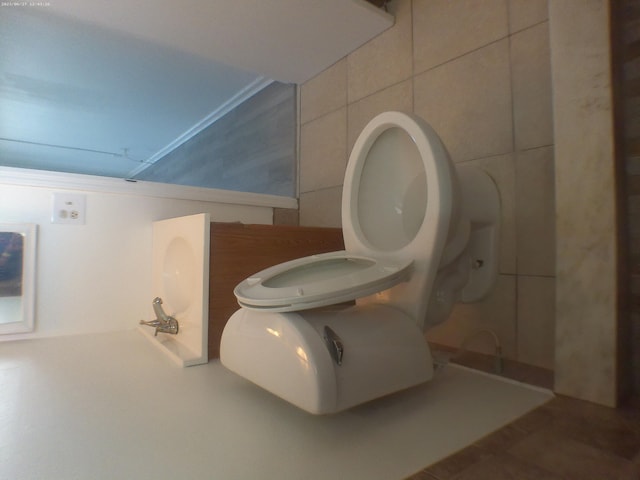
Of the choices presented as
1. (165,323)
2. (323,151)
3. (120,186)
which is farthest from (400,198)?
(120,186)

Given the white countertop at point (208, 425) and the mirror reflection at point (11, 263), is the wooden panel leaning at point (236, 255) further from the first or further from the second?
the mirror reflection at point (11, 263)

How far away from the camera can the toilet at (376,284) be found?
56 centimetres

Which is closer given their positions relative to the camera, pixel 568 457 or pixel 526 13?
pixel 568 457

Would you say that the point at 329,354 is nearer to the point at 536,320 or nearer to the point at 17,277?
the point at 536,320

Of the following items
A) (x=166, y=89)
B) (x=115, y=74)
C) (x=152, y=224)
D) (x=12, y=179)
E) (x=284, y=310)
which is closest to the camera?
(x=284, y=310)

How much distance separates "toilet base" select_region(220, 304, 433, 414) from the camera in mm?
533

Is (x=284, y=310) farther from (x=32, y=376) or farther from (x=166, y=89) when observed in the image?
(x=166, y=89)

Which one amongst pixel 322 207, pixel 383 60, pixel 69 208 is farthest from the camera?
pixel 322 207

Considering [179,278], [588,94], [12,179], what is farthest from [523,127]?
[12,179]

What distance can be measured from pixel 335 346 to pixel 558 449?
37cm

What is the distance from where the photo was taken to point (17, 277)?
106cm

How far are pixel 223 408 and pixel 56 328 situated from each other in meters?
0.81

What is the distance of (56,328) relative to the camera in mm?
1113

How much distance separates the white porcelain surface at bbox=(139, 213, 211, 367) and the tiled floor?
649 millimetres
